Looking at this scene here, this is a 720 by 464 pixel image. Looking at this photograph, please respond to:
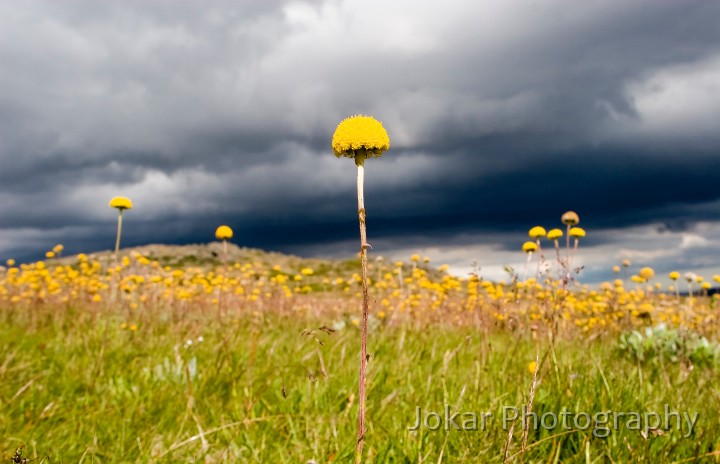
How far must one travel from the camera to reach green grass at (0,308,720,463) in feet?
9.31

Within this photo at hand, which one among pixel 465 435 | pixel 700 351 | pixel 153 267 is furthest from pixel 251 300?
pixel 465 435

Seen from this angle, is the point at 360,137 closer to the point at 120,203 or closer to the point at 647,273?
the point at 120,203

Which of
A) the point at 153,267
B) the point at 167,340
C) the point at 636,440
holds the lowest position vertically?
the point at 636,440

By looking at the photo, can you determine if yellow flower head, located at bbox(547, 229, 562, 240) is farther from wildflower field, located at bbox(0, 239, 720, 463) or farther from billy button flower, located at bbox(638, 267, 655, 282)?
billy button flower, located at bbox(638, 267, 655, 282)

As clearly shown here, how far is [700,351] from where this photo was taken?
5.64 meters

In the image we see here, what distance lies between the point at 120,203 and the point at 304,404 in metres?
2.69

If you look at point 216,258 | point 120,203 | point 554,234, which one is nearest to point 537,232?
point 554,234

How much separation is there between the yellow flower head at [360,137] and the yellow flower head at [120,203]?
3.96 m

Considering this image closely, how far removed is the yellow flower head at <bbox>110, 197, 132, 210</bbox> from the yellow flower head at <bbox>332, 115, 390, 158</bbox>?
396 centimetres

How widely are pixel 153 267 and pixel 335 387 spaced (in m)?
9.64

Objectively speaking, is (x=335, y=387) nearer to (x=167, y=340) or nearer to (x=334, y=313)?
(x=167, y=340)

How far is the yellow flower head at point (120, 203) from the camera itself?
5.07m

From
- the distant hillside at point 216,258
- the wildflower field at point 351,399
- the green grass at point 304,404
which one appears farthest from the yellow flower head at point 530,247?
the distant hillside at point 216,258

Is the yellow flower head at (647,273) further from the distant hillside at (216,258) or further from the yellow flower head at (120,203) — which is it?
the distant hillside at (216,258)
